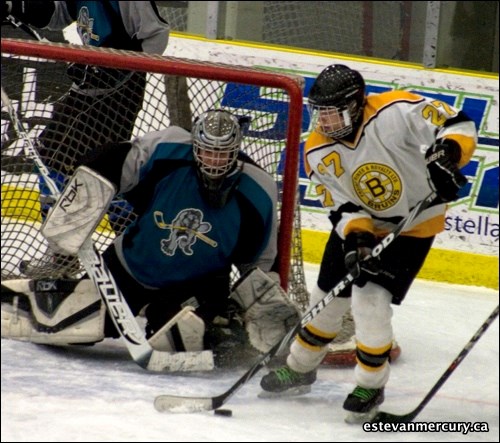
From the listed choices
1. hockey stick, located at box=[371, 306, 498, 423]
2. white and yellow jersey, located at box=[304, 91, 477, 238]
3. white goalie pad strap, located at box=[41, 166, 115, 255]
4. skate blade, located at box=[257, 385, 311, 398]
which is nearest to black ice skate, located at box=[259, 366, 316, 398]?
skate blade, located at box=[257, 385, 311, 398]

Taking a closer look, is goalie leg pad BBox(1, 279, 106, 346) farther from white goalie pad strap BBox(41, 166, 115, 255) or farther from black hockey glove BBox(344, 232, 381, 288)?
black hockey glove BBox(344, 232, 381, 288)

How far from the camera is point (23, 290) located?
10.8ft

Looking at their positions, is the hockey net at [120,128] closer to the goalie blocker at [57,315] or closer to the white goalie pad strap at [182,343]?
the goalie blocker at [57,315]

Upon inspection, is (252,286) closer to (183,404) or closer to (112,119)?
(183,404)

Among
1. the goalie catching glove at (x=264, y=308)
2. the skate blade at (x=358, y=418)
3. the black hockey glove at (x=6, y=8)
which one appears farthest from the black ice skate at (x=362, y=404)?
the black hockey glove at (x=6, y=8)

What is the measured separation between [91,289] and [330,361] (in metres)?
0.74

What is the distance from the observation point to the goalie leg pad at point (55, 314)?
324 cm

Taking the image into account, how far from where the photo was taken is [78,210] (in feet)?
10.1

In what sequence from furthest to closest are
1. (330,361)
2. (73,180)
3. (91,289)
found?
(330,361) < (91,289) < (73,180)

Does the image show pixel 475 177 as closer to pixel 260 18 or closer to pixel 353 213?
pixel 260 18

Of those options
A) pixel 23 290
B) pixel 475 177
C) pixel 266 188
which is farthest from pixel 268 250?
pixel 475 177

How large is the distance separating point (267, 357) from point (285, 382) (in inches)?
5.0

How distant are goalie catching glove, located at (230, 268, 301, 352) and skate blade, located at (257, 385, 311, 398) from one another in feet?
0.46

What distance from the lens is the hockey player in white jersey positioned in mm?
2979
